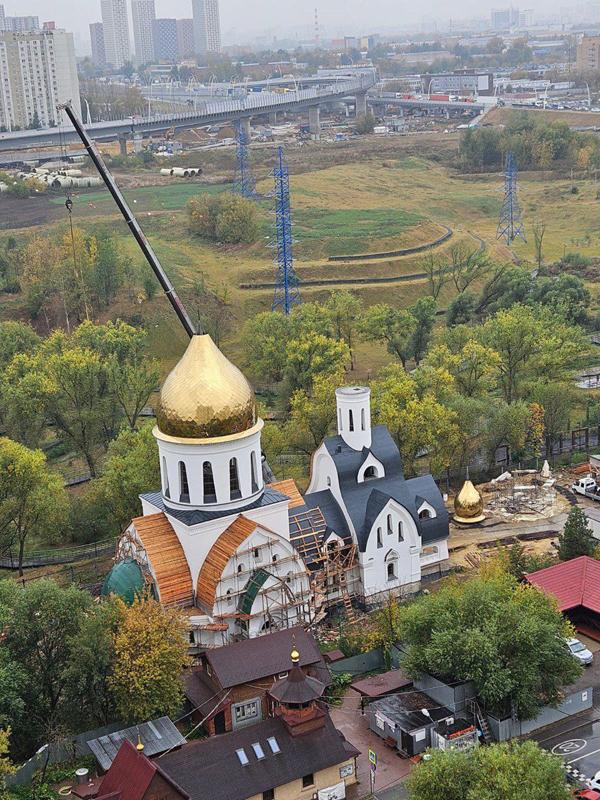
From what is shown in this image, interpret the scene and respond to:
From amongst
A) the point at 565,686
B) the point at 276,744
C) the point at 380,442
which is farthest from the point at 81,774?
the point at 380,442

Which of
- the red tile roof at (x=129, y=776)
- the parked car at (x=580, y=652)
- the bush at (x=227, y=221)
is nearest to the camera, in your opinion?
the red tile roof at (x=129, y=776)

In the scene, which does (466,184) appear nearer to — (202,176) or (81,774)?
(202,176)

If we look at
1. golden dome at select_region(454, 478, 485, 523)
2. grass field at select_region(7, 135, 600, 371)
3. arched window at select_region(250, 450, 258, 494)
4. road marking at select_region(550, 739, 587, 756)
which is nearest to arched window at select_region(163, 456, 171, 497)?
arched window at select_region(250, 450, 258, 494)

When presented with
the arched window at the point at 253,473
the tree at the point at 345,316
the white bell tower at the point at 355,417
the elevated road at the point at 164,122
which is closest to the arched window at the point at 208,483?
the arched window at the point at 253,473

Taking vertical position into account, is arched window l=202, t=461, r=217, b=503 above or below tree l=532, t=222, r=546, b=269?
above

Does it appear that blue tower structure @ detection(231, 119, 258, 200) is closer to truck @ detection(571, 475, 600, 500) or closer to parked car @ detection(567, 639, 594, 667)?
truck @ detection(571, 475, 600, 500)

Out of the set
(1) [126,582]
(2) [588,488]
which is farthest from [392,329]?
(1) [126,582]

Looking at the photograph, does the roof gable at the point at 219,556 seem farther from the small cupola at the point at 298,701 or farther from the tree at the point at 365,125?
the tree at the point at 365,125
